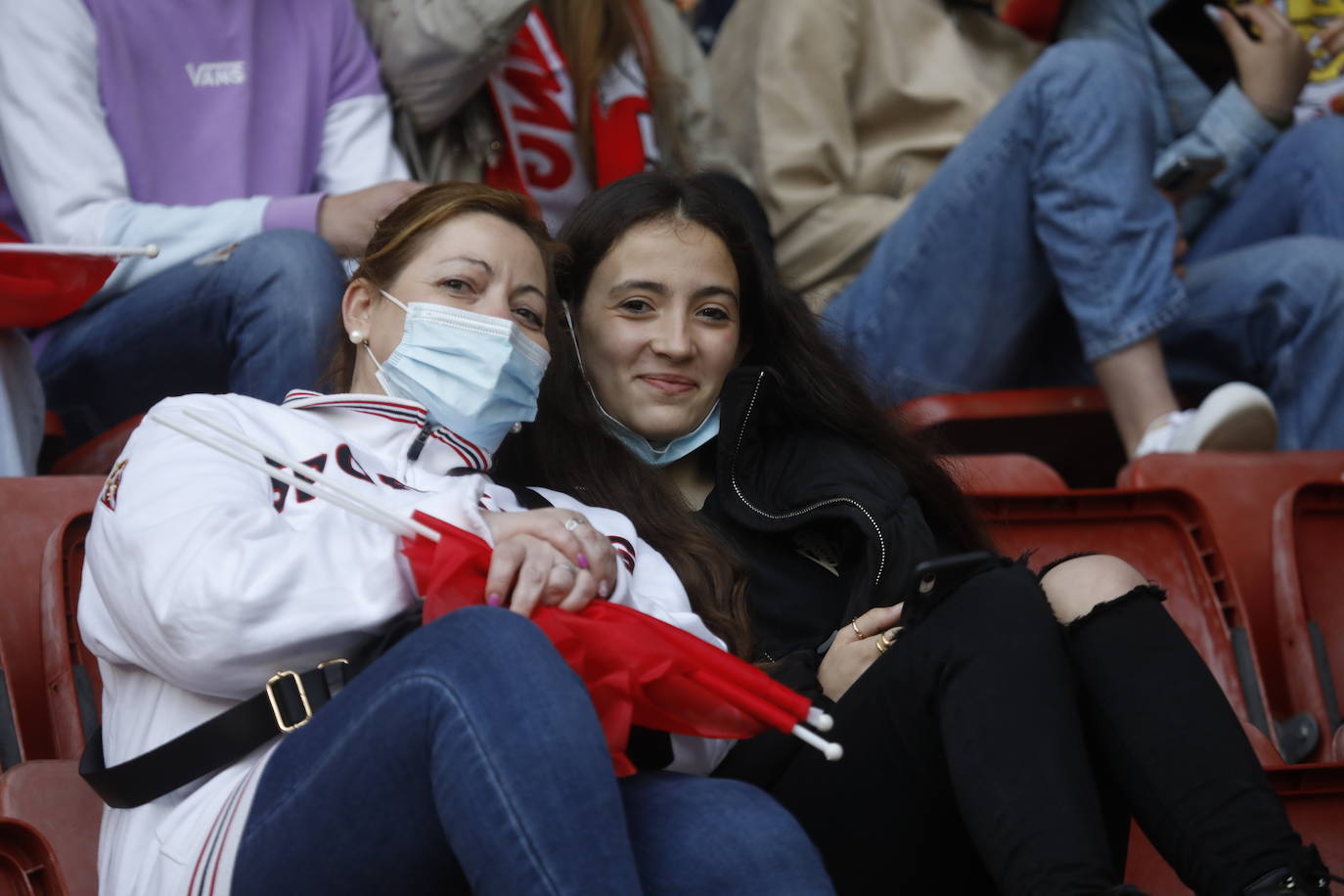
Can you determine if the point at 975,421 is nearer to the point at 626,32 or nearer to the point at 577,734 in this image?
the point at 626,32

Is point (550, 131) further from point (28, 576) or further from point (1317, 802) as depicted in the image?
point (1317, 802)

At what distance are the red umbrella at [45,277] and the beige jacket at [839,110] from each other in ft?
5.50

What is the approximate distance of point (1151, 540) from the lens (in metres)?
2.61

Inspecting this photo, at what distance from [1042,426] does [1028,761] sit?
189 cm

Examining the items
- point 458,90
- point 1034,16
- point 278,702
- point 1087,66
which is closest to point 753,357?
point 458,90

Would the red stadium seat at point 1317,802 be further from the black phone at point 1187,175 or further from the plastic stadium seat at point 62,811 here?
the black phone at point 1187,175

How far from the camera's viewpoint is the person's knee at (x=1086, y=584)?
6.02 ft

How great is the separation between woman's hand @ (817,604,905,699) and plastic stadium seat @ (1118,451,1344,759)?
84 centimetres

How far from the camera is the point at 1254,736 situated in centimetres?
224

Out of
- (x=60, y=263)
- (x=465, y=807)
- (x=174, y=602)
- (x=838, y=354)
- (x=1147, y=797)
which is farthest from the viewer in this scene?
(x=838, y=354)

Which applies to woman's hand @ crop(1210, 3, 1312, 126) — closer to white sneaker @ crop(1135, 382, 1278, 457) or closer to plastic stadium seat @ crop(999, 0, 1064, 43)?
plastic stadium seat @ crop(999, 0, 1064, 43)

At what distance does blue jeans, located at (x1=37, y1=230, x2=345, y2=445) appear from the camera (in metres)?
2.52

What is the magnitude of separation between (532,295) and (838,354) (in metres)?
0.68

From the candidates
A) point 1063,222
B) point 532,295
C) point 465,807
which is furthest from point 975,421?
point 465,807
